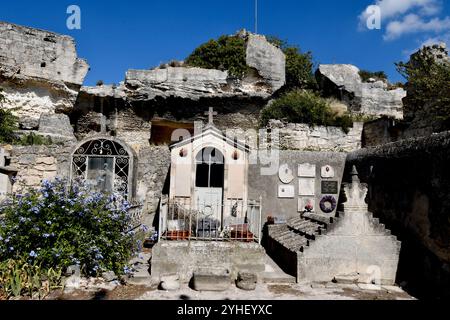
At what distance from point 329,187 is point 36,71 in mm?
13162

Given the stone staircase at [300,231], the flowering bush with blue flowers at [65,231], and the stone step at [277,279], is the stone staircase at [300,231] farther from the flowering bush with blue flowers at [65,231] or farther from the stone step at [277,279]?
the flowering bush with blue flowers at [65,231]

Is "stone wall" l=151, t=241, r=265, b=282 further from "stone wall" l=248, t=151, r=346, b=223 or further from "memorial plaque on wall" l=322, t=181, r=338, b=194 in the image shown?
"memorial plaque on wall" l=322, t=181, r=338, b=194

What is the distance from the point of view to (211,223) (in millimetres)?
7316

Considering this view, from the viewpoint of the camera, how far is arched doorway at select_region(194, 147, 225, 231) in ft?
29.9

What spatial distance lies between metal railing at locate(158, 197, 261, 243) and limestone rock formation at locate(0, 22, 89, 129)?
29.7ft

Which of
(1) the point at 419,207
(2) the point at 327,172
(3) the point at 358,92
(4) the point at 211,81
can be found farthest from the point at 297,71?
(1) the point at 419,207

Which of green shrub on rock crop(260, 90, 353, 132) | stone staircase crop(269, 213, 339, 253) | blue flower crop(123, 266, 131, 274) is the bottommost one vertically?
blue flower crop(123, 266, 131, 274)

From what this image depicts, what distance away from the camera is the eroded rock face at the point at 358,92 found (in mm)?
21188

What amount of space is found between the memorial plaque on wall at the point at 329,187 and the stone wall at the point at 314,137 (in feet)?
16.9

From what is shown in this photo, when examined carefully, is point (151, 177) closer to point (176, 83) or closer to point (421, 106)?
point (176, 83)

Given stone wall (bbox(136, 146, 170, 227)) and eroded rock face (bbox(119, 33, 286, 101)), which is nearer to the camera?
stone wall (bbox(136, 146, 170, 227))

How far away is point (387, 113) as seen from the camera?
21.4 m

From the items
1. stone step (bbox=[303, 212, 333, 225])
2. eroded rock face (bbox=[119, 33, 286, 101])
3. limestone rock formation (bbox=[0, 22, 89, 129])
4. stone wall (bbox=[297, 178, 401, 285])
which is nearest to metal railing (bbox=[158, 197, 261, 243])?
stone wall (bbox=[297, 178, 401, 285])
